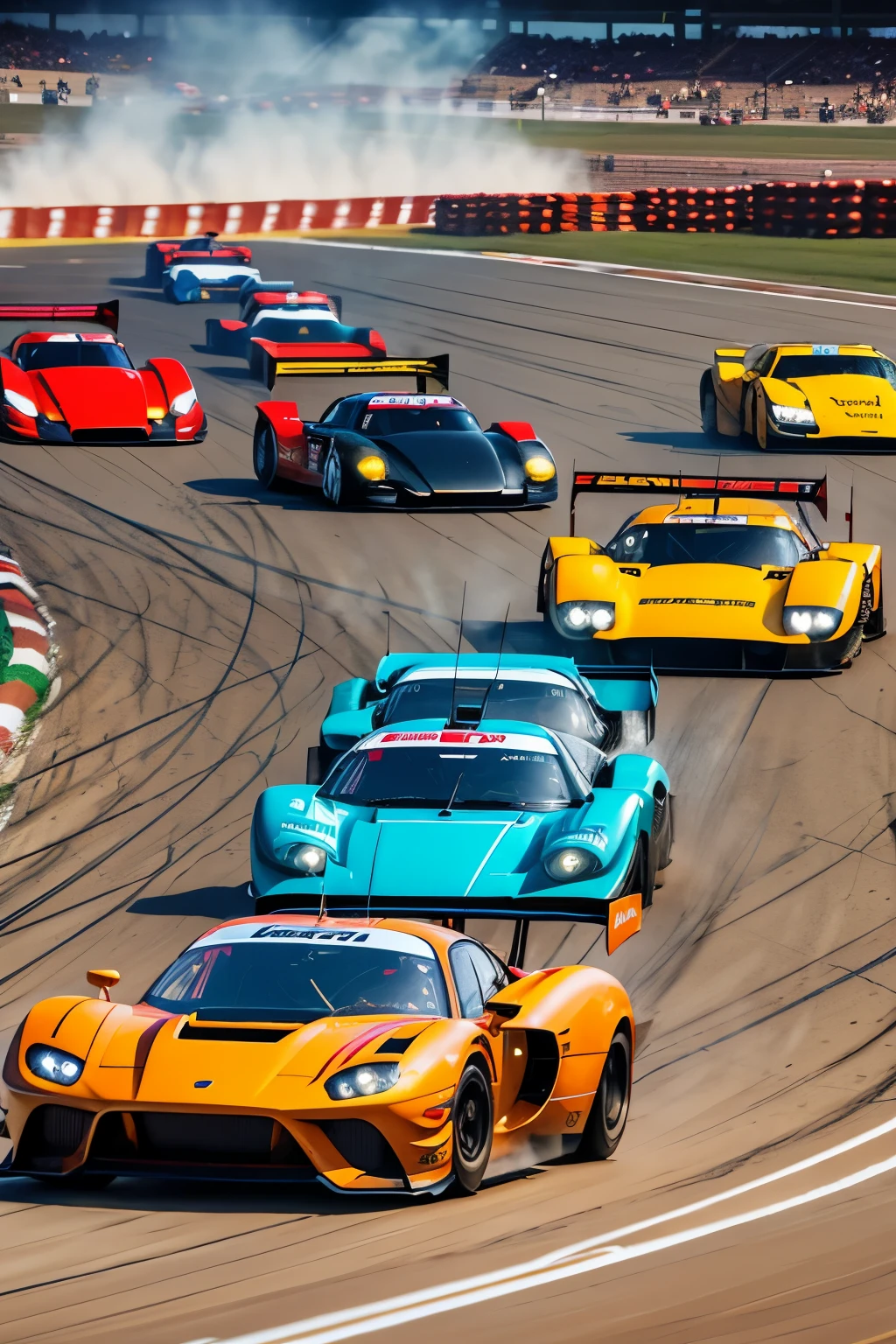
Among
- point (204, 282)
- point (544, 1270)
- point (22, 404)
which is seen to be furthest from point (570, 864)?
point (204, 282)

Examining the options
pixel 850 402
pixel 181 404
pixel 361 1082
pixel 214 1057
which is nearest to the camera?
pixel 361 1082

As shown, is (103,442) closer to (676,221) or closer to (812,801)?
(812,801)

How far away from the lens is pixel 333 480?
19.6 metres

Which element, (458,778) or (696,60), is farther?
(696,60)

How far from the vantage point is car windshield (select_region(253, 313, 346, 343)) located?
2742cm

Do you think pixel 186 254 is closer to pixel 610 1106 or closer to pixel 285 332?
pixel 285 332

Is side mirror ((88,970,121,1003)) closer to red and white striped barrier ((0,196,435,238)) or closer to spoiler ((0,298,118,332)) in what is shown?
spoiler ((0,298,118,332))

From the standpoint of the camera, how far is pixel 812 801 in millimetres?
11609

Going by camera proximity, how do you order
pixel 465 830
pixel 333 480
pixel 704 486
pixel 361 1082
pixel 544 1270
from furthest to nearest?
pixel 333 480
pixel 704 486
pixel 465 830
pixel 361 1082
pixel 544 1270

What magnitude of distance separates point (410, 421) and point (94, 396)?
4.07m

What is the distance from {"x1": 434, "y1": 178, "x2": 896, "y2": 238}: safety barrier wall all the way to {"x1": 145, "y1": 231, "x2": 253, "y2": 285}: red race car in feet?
29.7

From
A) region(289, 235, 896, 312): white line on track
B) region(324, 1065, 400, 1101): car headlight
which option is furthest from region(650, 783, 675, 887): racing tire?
region(289, 235, 896, 312): white line on track

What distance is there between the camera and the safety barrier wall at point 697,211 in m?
42.2

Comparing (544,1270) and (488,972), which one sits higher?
(544,1270)
